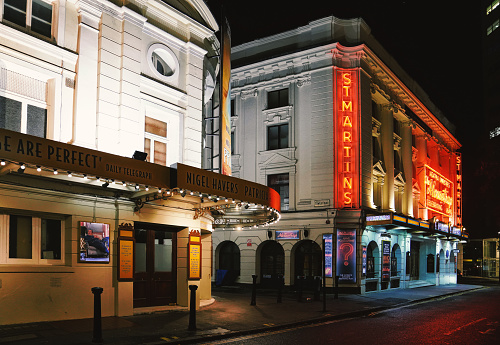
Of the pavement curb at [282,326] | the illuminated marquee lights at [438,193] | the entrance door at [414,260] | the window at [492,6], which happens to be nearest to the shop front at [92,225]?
the pavement curb at [282,326]

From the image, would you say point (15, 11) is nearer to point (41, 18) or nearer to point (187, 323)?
point (41, 18)

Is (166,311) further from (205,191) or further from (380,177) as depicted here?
(380,177)

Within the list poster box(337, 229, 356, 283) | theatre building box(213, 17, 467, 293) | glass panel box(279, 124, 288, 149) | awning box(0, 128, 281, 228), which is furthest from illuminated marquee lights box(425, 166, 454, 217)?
awning box(0, 128, 281, 228)

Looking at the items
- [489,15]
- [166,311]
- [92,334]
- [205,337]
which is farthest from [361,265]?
[489,15]

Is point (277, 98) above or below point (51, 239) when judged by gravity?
above

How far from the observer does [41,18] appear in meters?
13.5

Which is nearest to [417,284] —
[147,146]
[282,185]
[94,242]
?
[282,185]

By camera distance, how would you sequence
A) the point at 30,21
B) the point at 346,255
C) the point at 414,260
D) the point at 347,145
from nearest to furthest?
the point at 30,21 < the point at 346,255 < the point at 347,145 < the point at 414,260

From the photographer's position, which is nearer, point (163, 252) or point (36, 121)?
point (36, 121)

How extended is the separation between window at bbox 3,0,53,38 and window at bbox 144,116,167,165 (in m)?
4.09

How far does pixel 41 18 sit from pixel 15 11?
71 cm

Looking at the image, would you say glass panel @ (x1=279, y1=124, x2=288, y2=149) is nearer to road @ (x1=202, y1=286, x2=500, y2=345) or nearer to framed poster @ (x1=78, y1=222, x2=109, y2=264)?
road @ (x1=202, y1=286, x2=500, y2=345)

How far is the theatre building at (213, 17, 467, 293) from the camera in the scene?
26.5 meters

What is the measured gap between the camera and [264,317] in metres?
15.3
